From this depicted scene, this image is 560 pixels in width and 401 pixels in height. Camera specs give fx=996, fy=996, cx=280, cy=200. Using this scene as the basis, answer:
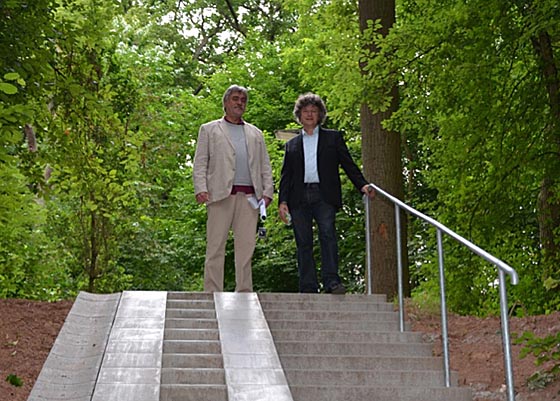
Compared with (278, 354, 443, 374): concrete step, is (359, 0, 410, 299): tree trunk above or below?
above

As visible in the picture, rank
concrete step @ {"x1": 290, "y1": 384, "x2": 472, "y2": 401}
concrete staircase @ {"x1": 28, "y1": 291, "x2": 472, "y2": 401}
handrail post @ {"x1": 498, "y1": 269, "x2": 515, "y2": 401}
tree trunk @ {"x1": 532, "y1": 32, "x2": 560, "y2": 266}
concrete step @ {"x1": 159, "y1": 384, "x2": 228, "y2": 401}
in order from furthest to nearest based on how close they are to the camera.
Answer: tree trunk @ {"x1": 532, "y1": 32, "x2": 560, "y2": 266}, concrete step @ {"x1": 290, "y1": 384, "x2": 472, "y2": 401}, concrete staircase @ {"x1": 28, "y1": 291, "x2": 472, "y2": 401}, concrete step @ {"x1": 159, "y1": 384, "x2": 228, "y2": 401}, handrail post @ {"x1": 498, "y1": 269, "x2": 515, "y2": 401}

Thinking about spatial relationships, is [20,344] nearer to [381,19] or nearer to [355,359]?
[355,359]

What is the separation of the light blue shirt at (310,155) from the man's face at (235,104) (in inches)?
23.9

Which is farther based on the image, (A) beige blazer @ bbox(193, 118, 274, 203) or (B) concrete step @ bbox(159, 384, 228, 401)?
(A) beige blazer @ bbox(193, 118, 274, 203)

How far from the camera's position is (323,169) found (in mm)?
8836

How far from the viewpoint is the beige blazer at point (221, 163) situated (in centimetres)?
886

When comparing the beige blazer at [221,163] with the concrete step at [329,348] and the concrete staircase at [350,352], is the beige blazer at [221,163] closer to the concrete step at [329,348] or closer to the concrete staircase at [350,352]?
the concrete staircase at [350,352]

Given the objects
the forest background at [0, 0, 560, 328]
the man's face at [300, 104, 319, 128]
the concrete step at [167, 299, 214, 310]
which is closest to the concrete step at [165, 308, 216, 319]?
the concrete step at [167, 299, 214, 310]

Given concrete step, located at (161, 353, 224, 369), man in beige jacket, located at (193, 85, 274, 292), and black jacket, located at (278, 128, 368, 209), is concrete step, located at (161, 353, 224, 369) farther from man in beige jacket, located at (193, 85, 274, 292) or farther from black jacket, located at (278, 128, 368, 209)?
black jacket, located at (278, 128, 368, 209)

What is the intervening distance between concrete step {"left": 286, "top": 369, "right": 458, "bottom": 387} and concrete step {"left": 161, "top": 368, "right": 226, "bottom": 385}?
0.51m

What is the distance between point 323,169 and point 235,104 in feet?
3.21

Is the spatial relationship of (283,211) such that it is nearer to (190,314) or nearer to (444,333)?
(190,314)

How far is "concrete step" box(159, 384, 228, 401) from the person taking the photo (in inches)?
226

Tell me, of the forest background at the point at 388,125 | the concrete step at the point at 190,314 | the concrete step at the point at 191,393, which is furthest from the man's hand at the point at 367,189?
the concrete step at the point at 191,393
